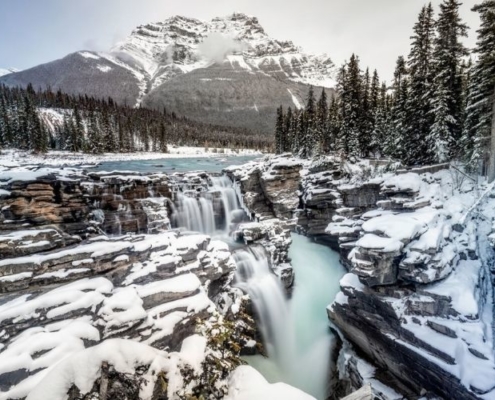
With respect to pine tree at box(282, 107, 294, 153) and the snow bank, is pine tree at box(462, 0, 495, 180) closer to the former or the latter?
the snow bank

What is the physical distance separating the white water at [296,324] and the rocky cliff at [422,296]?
1247 millimetres

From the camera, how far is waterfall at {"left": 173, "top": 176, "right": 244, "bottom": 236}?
22656 millimetres

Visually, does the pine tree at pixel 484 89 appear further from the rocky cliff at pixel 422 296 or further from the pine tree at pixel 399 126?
the pine tree at pixel 399 126

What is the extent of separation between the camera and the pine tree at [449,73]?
22.2m

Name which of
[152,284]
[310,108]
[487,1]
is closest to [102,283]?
[152,284]

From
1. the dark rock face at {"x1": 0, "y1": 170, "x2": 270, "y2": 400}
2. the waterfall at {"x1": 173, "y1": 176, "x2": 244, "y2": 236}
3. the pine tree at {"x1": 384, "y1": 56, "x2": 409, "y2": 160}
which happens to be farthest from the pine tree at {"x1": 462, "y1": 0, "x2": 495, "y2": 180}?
the dark rock face at {"x1": 0, "y1": 170, "x2": 270, "y2": 400}

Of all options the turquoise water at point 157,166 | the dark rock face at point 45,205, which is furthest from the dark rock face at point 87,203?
the turquoise water at point 157,166

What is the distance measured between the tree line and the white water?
46.4 feet

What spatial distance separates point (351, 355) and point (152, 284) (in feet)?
35.0

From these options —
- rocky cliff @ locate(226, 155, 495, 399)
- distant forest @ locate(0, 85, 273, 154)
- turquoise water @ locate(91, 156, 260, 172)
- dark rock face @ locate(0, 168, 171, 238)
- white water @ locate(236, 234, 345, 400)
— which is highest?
distant forest @ locate(0, 85, 273, 154)

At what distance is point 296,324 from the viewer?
16.7 m

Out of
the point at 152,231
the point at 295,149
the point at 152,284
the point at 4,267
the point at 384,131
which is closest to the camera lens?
the point at 4,267

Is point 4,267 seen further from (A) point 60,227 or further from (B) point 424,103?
(B) point 424,103

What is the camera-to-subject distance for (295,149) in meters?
59.1
